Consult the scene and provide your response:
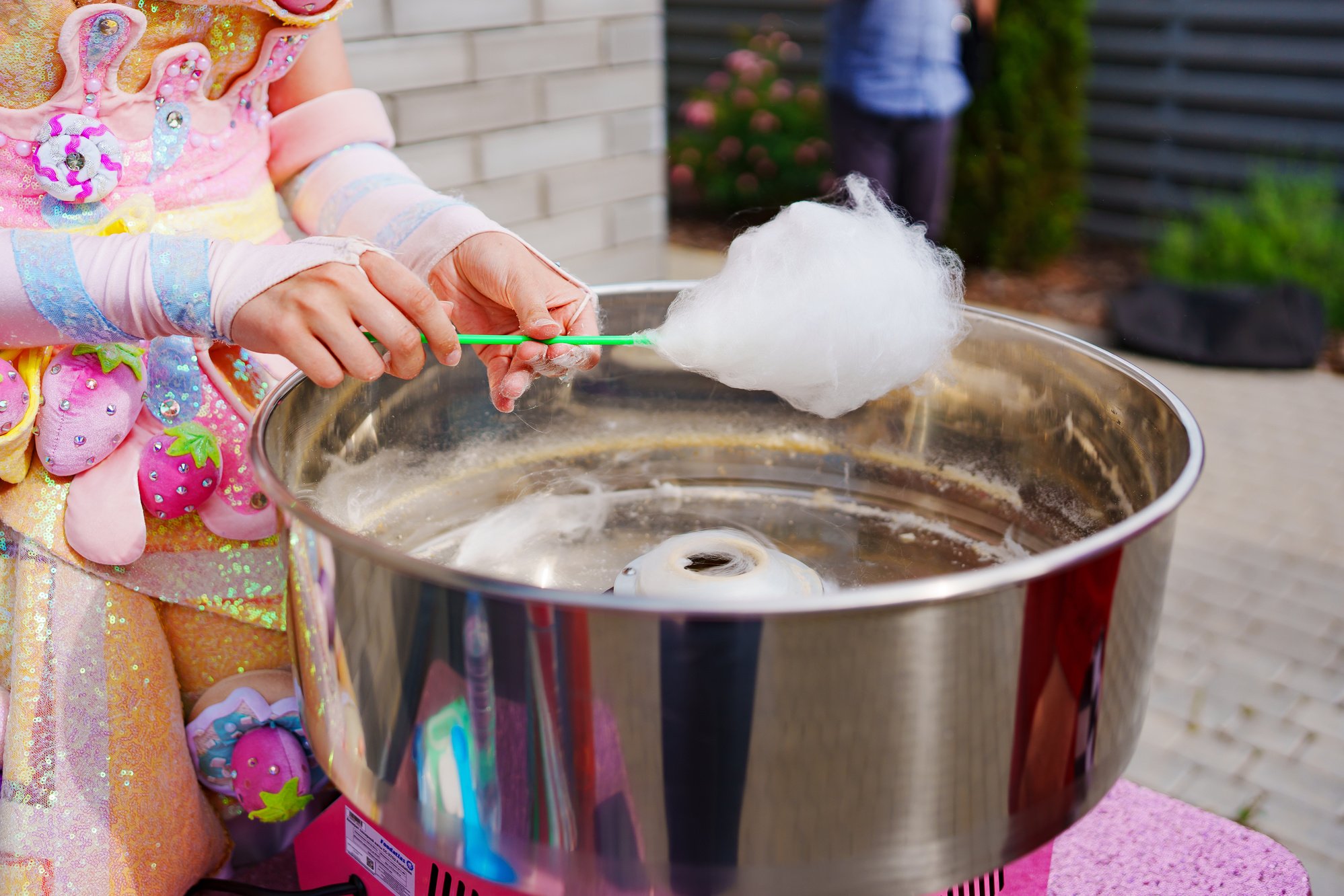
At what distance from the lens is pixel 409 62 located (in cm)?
251

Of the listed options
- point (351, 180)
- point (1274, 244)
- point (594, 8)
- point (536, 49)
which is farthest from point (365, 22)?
point (1274, 244)

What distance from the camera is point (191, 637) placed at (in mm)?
1113

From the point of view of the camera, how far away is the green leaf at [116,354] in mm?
1020

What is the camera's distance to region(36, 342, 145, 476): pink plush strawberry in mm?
1004

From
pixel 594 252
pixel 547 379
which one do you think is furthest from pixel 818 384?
pixel 594 252

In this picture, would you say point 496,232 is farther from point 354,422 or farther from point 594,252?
point 594,252

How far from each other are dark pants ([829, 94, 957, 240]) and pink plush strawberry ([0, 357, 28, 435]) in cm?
332

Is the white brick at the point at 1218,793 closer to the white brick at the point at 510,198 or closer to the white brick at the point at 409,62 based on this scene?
the white brick at the point at 510,198

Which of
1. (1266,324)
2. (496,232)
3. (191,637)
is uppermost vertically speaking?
(496,232)

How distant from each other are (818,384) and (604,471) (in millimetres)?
402

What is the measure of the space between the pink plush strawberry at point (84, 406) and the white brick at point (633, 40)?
7.29ft

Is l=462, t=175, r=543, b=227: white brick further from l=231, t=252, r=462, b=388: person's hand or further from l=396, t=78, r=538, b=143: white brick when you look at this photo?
l=231, t=252, r=462, b=388: person's hand

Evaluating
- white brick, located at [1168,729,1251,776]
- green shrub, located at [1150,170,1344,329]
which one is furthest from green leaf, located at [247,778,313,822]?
green shrub, located at [1150,170,1344,329]

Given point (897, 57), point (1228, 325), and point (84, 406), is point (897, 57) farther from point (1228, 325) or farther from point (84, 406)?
point (84, 406)
